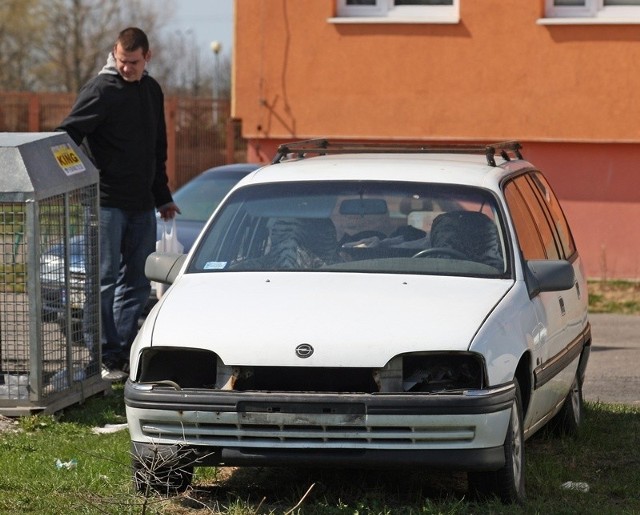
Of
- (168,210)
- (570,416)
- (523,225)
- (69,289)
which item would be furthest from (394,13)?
(523,225)

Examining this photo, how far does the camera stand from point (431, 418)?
212 inches

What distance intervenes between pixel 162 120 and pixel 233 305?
4.03 m

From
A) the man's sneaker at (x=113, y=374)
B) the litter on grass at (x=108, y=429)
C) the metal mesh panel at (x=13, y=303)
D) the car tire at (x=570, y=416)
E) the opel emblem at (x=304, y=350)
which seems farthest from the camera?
the man's sneaker at (x=113, y=374)

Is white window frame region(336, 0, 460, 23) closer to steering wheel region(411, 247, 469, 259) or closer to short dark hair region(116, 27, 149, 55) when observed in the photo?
short dark hair region(116, 27, 149, 55)

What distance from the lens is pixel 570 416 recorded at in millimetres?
7527

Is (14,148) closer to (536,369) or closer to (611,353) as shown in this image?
(536,369)

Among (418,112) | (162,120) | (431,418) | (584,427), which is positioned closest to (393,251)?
(431,418)

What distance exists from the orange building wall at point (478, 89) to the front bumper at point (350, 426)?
1068 centimetres

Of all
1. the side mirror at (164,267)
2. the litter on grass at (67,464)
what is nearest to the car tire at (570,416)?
the side mirror at (164,267)

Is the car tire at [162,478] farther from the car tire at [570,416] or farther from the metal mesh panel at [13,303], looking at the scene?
the car tire at [570,416]

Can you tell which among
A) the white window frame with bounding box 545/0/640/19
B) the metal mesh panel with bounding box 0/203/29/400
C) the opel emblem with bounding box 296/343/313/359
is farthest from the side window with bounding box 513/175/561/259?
the white window frame with bounding box 545/0/640/19

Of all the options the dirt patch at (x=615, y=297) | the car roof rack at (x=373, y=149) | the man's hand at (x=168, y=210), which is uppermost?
the car roof rack at (x=373, y=149)

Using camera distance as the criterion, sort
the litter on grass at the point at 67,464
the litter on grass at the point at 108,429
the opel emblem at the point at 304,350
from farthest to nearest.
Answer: the litter on grass at the point at 108,429
the litter on grass at the point at 67,464
the opel emblem at the point at 304,350

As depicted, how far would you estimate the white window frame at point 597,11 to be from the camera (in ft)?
51.8
